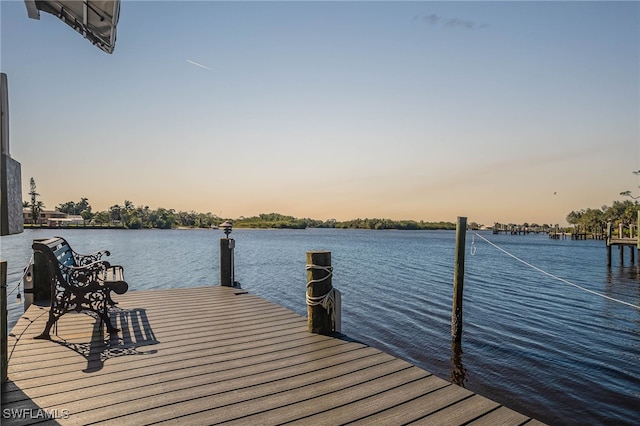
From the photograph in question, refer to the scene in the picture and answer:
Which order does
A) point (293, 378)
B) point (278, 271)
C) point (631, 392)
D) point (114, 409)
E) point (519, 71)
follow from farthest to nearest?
point (278, 271) < point (519, 71) < point (631, 392) < point (293, 378) < point (114, 409)

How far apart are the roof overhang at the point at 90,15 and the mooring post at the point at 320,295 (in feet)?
12.9

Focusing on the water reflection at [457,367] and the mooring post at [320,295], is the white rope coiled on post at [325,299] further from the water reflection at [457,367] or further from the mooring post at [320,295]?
the water reflection at [457,367]

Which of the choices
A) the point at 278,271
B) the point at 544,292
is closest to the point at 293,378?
the point at 544,292

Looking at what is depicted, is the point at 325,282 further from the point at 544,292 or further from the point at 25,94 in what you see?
the point at 544,292

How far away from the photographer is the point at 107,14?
4.93 meters

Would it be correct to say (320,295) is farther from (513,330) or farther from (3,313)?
(513,330)

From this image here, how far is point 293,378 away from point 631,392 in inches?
255

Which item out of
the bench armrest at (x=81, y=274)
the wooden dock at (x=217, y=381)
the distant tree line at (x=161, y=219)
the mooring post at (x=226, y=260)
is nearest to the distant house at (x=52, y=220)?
the distant tree line at (x=161, y=219)

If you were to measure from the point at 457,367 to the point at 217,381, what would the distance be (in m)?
5.66

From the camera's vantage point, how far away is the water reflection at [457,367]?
23.3 ft

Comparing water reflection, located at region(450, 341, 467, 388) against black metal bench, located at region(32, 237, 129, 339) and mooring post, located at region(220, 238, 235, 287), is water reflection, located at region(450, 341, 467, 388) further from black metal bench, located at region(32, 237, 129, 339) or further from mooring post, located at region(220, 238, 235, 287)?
black metal bench, located at region(32, 237, 129, 339)

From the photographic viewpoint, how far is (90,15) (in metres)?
4.95

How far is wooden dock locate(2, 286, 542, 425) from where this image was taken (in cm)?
304

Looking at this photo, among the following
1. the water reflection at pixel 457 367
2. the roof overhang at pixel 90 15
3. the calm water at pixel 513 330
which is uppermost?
the roof overhang at pixel 90 15
